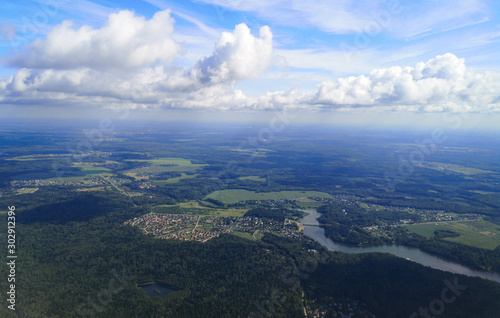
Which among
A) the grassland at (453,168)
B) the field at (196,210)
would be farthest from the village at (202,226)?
the grassland at (453,168)

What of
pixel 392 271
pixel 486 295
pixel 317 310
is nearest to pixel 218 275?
pixel 317 310

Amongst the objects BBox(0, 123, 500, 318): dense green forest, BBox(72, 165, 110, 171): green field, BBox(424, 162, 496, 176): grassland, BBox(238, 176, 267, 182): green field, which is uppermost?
BBox(424, 162, 496, 176): grassland

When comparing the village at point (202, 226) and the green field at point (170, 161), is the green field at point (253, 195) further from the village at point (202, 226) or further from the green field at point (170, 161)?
the green field at point (170, 161)

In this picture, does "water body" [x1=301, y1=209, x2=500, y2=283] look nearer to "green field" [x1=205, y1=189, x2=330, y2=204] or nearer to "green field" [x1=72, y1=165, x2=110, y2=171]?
"green field" [x1=205, y1=189, x2=330, y2=204]

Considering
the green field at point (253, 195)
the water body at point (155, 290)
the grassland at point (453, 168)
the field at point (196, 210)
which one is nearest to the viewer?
the water body at point (155, 290)

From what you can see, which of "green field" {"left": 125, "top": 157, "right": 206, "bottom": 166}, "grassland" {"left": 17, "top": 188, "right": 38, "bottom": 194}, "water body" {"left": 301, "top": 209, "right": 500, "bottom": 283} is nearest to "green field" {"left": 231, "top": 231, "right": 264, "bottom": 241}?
"water body" {"left": 301, "top": 209, "right": 500, "bottom": 283}

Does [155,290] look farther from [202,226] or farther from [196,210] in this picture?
[196,210]
